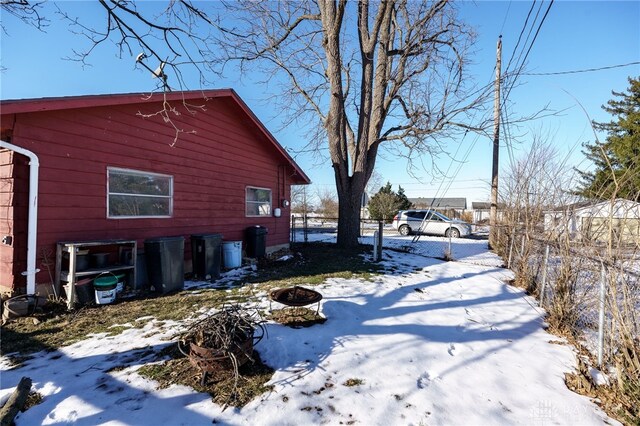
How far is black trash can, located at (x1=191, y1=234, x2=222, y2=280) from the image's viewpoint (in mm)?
6488

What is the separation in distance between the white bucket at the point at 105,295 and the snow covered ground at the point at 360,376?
1.47m

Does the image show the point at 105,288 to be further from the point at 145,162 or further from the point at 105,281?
the point at 145,162

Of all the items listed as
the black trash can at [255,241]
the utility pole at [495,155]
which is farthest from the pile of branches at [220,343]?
the utility pole at [495,155]

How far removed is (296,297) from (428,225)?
48.1 feet

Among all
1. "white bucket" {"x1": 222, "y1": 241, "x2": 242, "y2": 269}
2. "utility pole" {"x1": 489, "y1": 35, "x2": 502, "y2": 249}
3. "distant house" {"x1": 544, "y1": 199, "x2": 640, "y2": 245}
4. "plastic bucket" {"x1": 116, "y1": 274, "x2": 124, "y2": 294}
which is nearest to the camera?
"distant house" {"x1": 544, "y1": 199, "x2": 640, "y2": 245}

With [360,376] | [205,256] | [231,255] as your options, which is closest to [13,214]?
[205,256]

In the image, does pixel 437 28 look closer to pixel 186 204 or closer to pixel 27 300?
pixel 186 204

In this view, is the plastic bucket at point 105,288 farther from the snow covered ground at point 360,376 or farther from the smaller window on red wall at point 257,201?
the smaller window on red wall at point 257,201

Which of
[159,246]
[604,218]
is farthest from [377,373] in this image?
[159,246]

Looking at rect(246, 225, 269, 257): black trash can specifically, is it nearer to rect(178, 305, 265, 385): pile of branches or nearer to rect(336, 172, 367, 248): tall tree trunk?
rect(336, 172, 367, 248): tall tree trunk

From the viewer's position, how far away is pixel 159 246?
533 cm

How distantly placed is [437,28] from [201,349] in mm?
11450

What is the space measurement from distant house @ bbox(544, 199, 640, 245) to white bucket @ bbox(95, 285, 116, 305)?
249 inches

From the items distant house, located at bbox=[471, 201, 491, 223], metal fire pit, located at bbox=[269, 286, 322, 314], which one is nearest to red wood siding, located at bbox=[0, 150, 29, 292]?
metal fire pit, located at bbox=[269, 286, 322, 314]
